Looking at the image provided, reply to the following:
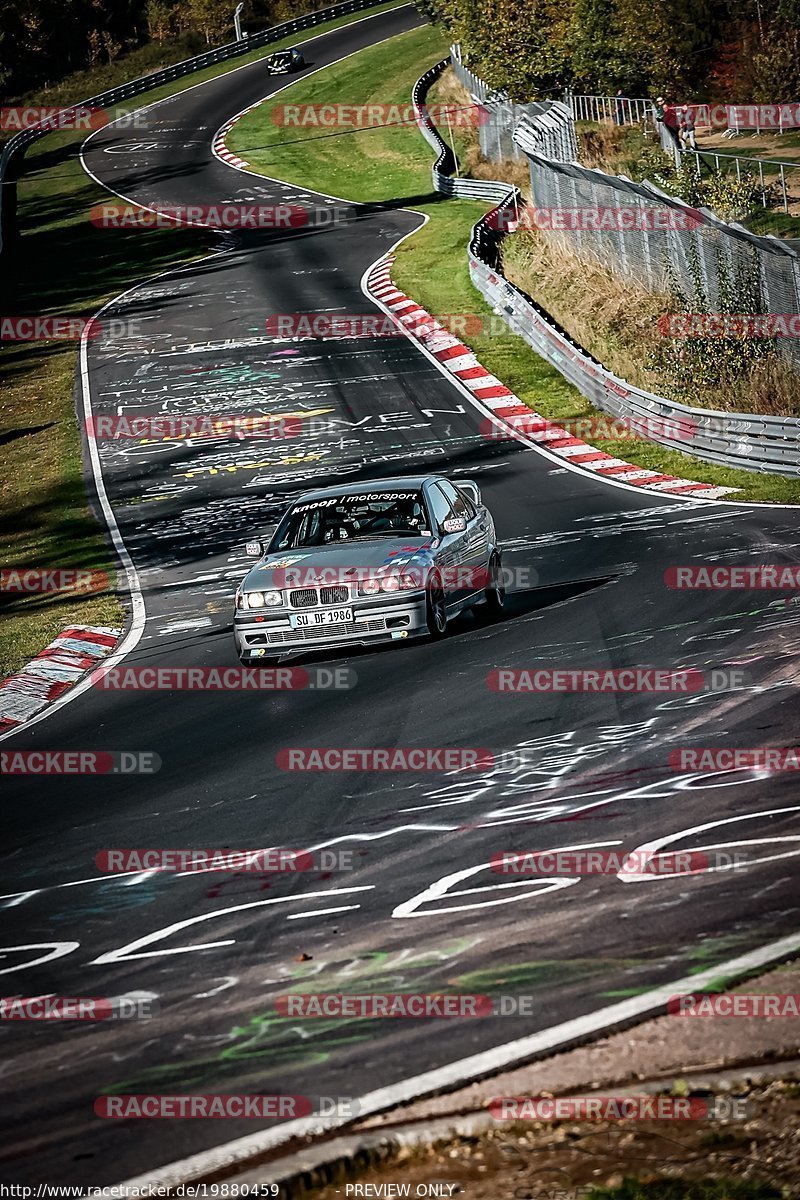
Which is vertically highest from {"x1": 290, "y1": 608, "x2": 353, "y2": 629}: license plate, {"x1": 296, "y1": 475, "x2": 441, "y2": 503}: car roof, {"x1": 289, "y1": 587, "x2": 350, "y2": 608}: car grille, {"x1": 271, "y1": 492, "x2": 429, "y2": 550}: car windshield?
{"x1": 296, "y1": 475, "x2": 441, "y2": 503}: car roof

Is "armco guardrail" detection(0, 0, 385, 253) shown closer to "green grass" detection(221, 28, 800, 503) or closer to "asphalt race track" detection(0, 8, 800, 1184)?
"green grass" detection(221, 28, 800, 503)

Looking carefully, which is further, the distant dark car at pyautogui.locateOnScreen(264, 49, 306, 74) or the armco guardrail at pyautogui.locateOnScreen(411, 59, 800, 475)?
the distant dark car at pyautogui.locateOnScreen(264, 49, 306, 74)

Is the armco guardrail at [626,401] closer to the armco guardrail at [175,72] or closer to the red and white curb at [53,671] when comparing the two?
the red and white curb at [53,671]

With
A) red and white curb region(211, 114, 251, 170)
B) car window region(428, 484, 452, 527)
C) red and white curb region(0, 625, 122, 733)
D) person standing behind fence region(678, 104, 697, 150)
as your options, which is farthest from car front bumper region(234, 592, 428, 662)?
red and white curb region(211, 114, 251, 170)

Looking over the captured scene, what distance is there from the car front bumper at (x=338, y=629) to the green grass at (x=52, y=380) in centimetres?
368

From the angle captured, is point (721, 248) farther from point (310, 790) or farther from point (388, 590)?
point (310, 790)

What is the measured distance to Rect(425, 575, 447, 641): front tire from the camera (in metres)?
13.0

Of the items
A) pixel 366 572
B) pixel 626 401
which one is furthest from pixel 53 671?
pixel 626 401

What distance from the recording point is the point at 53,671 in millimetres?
15188

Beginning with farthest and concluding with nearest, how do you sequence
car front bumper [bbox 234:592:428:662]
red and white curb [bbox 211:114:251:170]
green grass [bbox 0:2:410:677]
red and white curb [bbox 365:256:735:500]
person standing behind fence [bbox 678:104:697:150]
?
red and white curb [bbox 211:114:251:170] < person standing behind fence [bbox 678:104:697:150] < red and white curb [bbox 365:256:735:500] < green grass [bbox 0:2:410:677] < car front bumper [bbox 234:592:428:662]

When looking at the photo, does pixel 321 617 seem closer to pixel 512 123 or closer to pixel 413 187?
pixel 512 123

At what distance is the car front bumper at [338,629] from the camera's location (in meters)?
12.7

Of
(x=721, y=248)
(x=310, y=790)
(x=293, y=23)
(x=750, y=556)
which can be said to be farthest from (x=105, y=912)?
(x=293, y=23)

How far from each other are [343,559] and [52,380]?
23.6 meters
